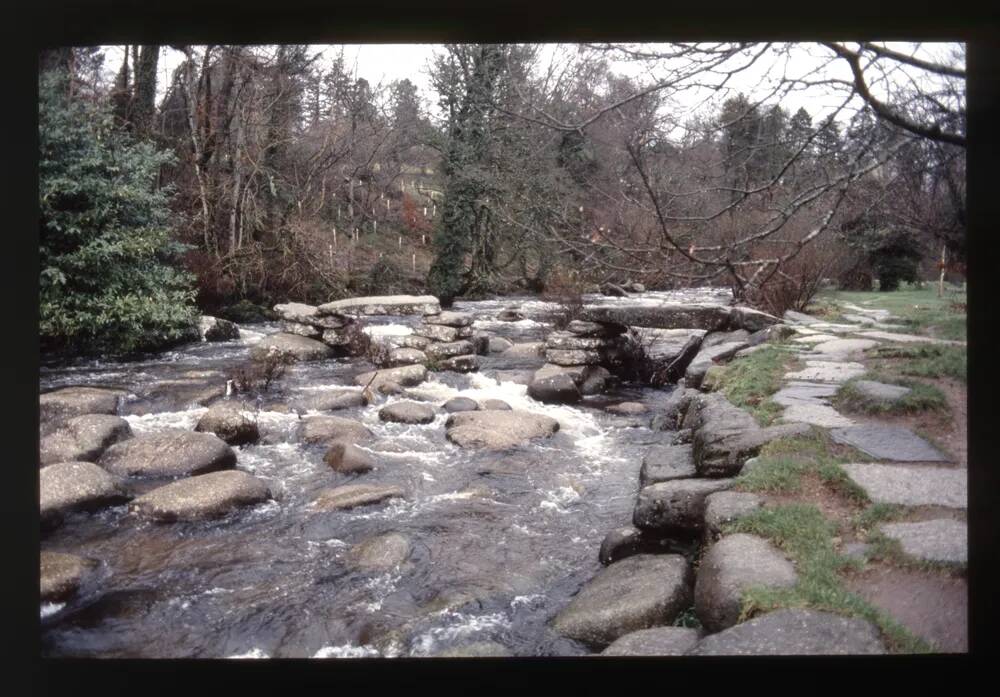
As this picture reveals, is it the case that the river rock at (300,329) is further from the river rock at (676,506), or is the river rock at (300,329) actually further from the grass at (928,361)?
the grass at (928,361)

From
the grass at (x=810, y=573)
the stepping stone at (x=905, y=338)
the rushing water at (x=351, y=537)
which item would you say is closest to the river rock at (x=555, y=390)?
the rushing water at (x=351, y=537)

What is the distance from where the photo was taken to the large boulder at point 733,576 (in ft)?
6.26

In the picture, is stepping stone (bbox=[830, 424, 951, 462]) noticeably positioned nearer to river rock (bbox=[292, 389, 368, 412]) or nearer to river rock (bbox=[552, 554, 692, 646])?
river rock (bbox=[552, 554, 692, 646])

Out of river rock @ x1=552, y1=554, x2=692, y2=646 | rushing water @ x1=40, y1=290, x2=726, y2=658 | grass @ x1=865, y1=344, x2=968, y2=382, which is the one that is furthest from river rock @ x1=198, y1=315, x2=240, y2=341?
grass @ x1=865, y1=344, x2=968, y2=382

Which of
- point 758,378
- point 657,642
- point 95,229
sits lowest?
point 657,642

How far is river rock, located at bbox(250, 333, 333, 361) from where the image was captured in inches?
104

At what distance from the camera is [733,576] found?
1936 millimetres

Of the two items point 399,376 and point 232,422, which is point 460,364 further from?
point 232,422

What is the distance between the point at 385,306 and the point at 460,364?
1.51 ft

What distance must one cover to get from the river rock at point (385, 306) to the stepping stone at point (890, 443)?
1.72 metres

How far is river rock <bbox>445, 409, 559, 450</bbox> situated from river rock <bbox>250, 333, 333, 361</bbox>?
63 cm

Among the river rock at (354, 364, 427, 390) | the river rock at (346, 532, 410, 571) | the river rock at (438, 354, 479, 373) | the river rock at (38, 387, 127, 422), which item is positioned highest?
the river rock at (438, 354, 479, 373)

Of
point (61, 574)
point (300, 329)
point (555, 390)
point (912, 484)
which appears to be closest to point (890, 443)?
point (912, 484)
